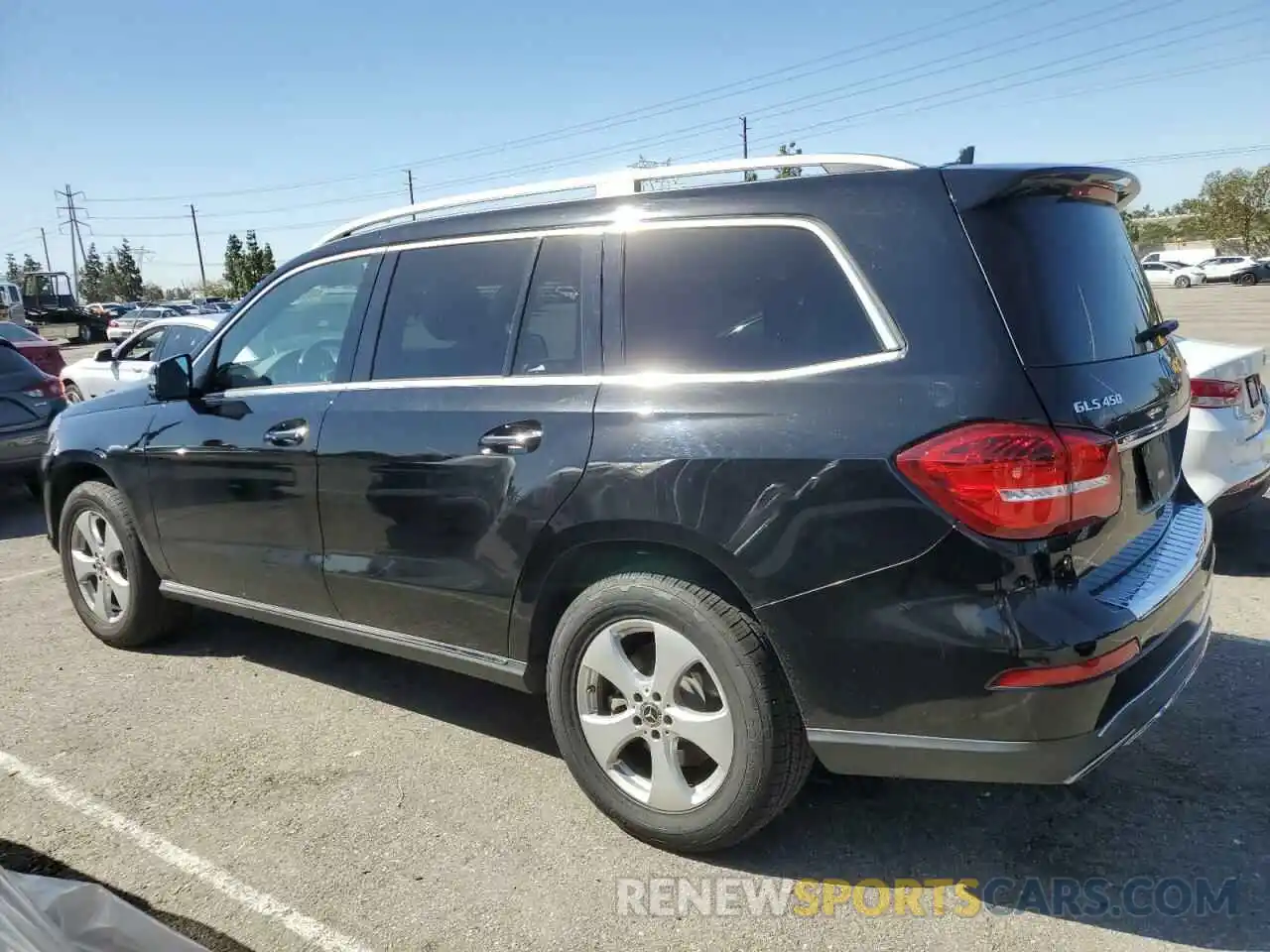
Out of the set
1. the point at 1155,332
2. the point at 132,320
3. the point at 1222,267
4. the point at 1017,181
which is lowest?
the point at 1222,267

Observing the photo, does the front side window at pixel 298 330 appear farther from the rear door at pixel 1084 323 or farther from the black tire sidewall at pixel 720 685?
the rear door at pixel 1084 323

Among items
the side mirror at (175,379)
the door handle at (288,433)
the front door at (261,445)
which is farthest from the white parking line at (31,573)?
the door handle at (288,433)

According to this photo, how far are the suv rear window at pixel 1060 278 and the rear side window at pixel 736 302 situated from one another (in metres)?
0.35

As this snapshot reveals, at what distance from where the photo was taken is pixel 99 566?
4.69m

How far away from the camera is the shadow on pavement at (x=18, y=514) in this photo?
7.75 metres

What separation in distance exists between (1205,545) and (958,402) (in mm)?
1268

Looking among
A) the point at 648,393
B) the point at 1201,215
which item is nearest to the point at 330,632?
the point at 648,393

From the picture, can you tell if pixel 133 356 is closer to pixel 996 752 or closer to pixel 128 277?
pixel 996 752

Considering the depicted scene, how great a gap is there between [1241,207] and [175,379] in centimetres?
7030

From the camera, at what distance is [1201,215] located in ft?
208

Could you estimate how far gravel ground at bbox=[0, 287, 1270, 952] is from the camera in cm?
256

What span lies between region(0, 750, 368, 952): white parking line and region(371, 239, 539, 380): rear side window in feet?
5.48

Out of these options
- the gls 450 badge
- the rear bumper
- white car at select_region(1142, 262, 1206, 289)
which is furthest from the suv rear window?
white car at select_region(1142, 262, 1206, 289)

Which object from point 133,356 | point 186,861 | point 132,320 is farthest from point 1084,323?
point 132,320
